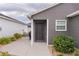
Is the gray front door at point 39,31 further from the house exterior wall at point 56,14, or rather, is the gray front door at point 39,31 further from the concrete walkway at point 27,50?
the concrete walkway at point 27,50

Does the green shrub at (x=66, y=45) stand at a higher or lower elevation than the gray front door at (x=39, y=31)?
lower

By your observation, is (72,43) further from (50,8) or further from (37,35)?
(37,35)

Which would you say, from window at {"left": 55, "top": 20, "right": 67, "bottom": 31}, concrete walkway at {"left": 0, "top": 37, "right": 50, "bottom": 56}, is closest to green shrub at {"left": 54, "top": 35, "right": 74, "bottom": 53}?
concrete walkway at {"left": 0, "top": 37, "right": 50, "bottom": 56}

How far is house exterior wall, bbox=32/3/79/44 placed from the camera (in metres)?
12.9

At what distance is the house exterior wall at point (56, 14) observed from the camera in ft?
Answer: 42.4

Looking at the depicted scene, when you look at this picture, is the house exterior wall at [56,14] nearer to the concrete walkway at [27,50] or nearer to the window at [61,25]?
the window at [61,25]

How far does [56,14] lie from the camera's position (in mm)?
13039

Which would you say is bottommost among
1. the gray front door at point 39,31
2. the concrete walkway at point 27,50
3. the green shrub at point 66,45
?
the concrete walkway at point 27,50

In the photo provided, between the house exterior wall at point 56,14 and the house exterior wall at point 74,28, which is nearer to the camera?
the house exterior wall at point 74,28

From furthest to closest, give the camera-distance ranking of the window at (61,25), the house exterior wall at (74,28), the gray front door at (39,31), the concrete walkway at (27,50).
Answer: the gray front door at (39,31)
the window at (61,25)
the house exterior wall at (74,28)
the concrete walkway at (27,50)

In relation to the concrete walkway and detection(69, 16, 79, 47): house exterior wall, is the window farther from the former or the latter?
the concrete walkway

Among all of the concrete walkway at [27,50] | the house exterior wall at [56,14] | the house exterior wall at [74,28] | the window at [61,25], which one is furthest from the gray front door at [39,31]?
the house exterior wall at [74,28]

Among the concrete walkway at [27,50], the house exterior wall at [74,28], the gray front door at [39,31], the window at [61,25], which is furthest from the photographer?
the gray front door at [39,31]

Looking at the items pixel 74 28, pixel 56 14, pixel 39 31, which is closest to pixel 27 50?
pixel 74 28
